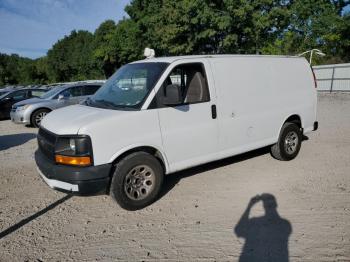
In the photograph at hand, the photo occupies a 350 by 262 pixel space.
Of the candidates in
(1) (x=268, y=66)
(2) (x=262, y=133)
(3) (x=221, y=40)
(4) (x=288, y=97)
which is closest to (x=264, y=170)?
(2) (x=262, y=133)

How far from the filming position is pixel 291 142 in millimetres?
6387

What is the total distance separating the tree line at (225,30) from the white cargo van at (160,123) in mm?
25330

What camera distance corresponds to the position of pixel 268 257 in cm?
326

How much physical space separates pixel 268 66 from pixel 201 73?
1584 millimetres

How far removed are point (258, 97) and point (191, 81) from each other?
4.44 ft

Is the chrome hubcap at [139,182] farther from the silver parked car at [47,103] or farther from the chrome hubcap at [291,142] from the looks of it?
the silver parked car at [47,103]

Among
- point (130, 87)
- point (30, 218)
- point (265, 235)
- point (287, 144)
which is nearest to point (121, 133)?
point (130, 87)

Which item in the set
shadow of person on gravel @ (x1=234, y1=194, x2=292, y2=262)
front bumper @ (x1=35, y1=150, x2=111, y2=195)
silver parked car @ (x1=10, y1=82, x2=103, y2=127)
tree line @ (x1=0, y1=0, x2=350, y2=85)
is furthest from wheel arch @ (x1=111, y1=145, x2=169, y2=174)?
tree line @ (x1=0, y1=0, x2=350, y2=85)

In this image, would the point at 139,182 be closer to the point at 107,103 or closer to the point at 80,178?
the point at 80,178

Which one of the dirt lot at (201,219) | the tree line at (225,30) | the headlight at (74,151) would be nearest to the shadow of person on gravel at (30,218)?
the dirt lot at (201,219)

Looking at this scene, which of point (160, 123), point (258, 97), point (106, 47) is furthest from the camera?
point (106, 47)

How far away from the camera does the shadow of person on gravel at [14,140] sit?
904cm

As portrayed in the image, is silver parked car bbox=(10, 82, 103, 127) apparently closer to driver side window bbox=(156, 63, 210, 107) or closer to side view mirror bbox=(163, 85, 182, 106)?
driver side window bbox=(156, 63, 210, 107)

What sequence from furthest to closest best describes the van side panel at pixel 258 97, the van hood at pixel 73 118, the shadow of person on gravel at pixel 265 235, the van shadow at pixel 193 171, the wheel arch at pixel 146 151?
1. the van shadow at pixel 193 171
2. the van side panel at pixel 258 97
3. the wheel arch at pixel 146 151
4. the van hood at pixel 73 118
5. the shadow of person on gravel at pixel 265 235
